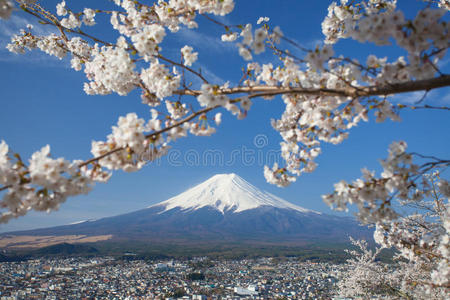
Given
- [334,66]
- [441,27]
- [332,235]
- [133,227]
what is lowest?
[332,235]

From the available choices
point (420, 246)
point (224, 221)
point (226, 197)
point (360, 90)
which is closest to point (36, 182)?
point (360, 90)

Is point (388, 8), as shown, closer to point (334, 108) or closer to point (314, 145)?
point (334, 108)

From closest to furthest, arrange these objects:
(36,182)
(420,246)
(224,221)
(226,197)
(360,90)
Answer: (36,182) < (360,90) < (420,246) < (224,221) < (226,197)

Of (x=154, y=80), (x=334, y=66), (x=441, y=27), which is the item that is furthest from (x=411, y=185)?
(x=154, y=80)

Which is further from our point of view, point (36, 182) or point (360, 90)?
point (360, 90)

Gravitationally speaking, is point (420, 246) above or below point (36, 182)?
below

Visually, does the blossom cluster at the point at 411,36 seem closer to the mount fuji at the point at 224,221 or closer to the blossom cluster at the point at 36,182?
the blossom cluster at the point at 36,182

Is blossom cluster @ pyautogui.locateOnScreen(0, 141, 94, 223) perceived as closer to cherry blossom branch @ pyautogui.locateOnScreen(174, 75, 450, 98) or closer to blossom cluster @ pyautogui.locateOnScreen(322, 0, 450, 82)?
cherry blossom branch @ pyautogui.locateOnScreen(174, 75, 450, 98)

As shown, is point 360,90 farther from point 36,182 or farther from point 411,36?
point 36,182
